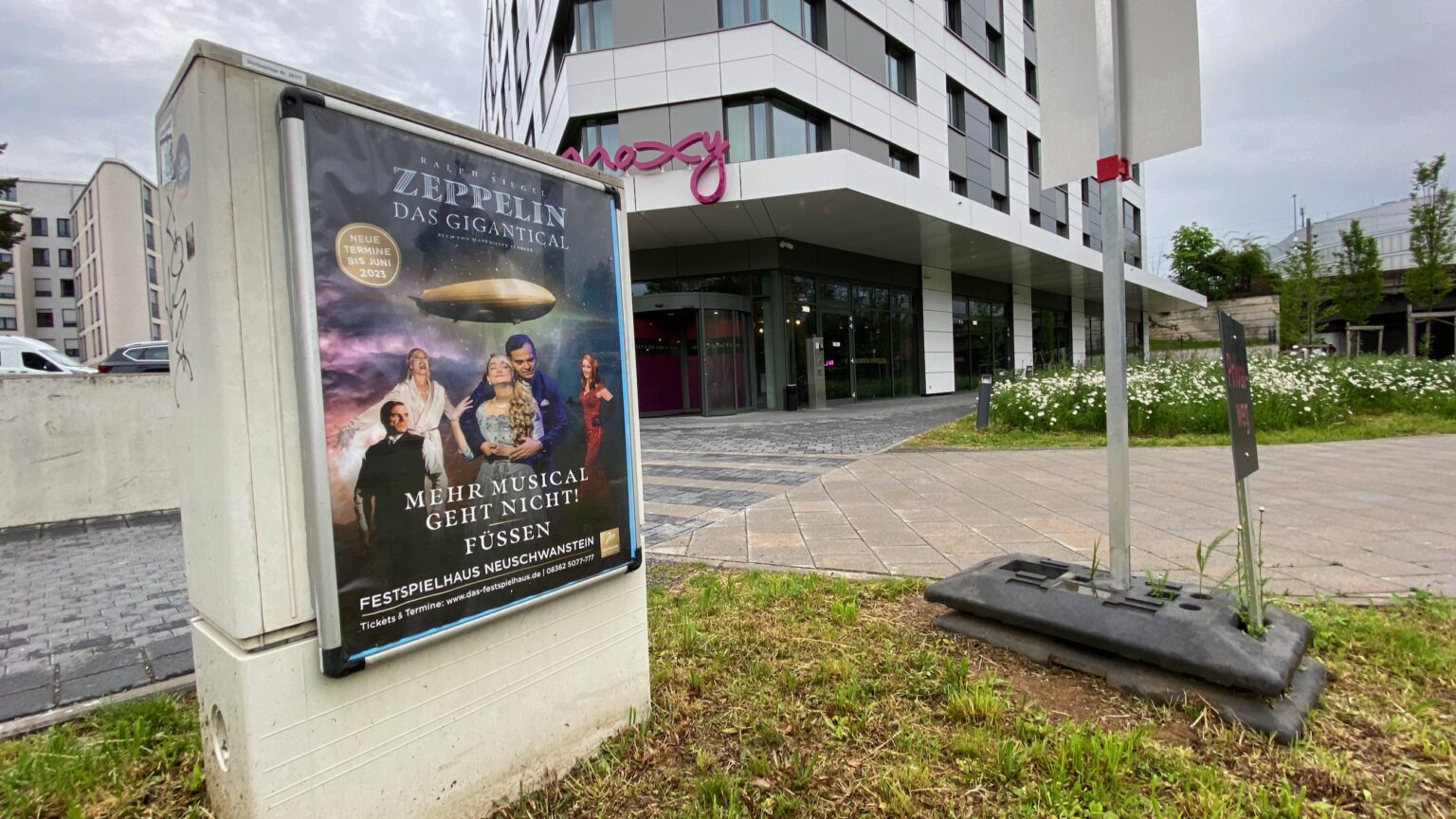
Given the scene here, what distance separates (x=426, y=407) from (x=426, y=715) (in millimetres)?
844

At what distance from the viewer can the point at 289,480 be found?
1.46 metres

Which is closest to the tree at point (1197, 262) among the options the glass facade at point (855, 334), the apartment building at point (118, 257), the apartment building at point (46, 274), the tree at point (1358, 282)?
the tree at point (1358, 282)

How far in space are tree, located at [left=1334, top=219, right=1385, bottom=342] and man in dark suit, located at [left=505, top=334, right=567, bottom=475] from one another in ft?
122

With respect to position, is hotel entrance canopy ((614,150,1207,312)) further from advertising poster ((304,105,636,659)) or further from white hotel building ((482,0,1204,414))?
advertising poster ((304,105,636,659))

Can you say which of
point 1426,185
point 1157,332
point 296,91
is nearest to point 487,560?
point 296,91

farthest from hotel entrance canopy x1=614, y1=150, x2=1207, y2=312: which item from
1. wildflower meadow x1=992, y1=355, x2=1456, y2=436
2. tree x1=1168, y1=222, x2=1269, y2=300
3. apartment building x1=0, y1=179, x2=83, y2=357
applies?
apartment building x1=0, y1=179, x2=83, y2=357

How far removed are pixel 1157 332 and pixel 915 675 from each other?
5843cm

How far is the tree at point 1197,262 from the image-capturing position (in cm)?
4994

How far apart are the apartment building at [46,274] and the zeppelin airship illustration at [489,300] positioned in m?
102

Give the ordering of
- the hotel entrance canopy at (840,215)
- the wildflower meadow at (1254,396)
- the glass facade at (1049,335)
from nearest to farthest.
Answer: the wildflower meadow at (1254,396) < the hotel entrance canopy at (840,215) < the glass facade at (1049,335)

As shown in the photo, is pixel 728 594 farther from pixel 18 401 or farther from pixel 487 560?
pixel 18 401

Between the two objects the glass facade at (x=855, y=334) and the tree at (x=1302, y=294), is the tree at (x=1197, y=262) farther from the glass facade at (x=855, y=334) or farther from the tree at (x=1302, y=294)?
the glass facade at (x=855, y=334)

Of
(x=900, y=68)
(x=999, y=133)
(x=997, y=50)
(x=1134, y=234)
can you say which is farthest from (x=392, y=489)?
(x=1134, y=234)

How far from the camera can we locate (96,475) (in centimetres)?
625
